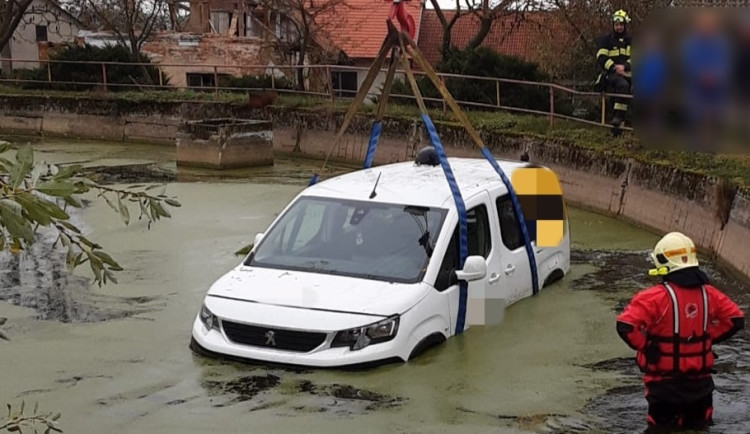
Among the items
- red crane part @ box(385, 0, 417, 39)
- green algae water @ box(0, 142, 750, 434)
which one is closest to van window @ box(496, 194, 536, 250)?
green algae water @ box(0, 142, 750, 434)

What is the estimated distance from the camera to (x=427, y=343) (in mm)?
8039

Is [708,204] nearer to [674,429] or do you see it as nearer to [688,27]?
[688,27]

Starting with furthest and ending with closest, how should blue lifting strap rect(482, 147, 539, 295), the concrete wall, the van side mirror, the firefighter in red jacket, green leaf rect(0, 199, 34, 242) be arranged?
the concrete wall, blue lifting strap rect(482, 147, 539, 295), the van side mirror, the firefighter in red jacket, green leaf rect(0, 199, 34, 242)

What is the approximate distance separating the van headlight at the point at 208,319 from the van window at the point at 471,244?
5.59ft

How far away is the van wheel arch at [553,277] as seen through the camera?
10414 millimetres

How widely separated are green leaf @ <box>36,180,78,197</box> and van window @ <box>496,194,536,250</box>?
652cm

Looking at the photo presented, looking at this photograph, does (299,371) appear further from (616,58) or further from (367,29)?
(367,29)

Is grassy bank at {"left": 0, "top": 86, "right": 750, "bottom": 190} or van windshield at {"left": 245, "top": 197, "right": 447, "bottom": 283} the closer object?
van windshield at {"left": 245, "top": 197, "right": 447, "bottom": 283}

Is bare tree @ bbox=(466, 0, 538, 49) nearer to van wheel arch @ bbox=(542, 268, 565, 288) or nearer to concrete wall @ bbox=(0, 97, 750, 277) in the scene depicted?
concrete wall @ bbox=(0, 97, 750, 277)

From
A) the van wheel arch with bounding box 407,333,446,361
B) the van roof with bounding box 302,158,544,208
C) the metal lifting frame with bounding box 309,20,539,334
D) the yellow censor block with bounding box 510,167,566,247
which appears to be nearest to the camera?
the van wheel arch with bounding box 407,333,446,361

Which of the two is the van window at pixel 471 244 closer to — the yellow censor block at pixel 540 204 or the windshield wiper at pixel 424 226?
the windshield wiper at pixel 424 226

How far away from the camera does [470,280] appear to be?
836cm

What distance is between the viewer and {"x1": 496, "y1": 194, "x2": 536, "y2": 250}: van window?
375 inches

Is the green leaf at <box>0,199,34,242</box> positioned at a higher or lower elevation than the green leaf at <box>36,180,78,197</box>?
lower
